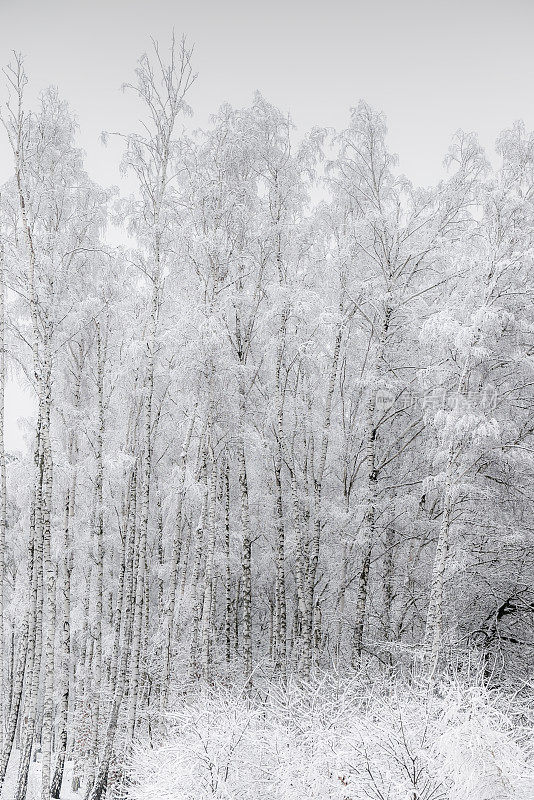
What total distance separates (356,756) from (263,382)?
817cm

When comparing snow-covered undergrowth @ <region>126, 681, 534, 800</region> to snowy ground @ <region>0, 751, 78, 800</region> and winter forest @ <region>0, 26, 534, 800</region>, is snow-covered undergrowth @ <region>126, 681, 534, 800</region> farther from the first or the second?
snowy ground @ <region>0, 751, 78, 800</region>

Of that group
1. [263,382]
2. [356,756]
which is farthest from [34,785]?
[263,382]

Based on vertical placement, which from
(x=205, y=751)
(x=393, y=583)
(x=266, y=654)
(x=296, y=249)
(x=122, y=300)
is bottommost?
(x=266, y=654)

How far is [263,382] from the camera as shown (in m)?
12.8

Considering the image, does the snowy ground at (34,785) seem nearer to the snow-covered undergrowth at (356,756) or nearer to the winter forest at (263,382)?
the winter forest at (263,382)

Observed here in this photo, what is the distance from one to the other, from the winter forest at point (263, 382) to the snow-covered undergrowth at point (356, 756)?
2.44 feet

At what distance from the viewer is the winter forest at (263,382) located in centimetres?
940

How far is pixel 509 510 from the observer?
10867 millimetres

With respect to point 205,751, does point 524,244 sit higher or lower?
higher

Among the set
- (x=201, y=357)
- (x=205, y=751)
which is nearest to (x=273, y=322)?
(x=201, y=357)

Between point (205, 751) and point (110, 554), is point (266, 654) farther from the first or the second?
point (205, 751)

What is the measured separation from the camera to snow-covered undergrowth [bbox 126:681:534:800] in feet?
17.0

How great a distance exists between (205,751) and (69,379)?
26.2 feet

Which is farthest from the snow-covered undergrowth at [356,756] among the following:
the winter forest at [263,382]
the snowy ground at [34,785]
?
the snowy ground at [34,785]
